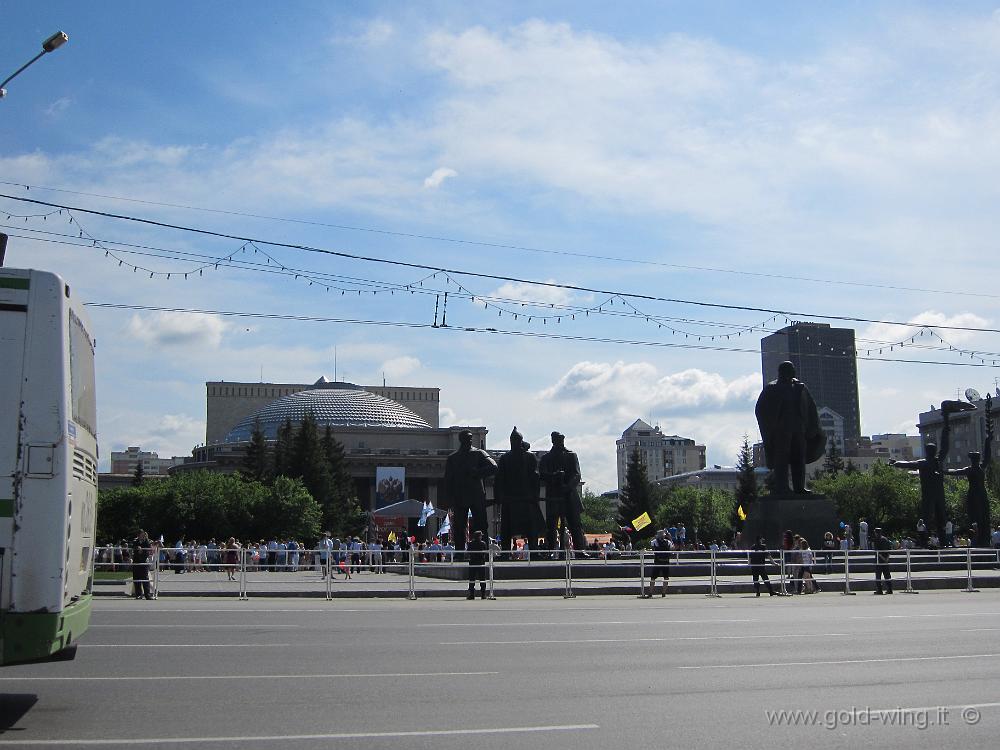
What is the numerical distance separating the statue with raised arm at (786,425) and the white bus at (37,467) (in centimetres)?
2405

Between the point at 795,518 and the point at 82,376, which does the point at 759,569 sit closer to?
the point at 795,518

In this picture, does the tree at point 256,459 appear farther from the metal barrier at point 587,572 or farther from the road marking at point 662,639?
the road marking at point 662,639

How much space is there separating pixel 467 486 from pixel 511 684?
21.1 metres

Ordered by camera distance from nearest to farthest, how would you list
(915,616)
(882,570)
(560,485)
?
(915,616), (882,570), (560,485)

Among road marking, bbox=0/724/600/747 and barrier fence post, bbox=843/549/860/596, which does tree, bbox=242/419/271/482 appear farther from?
road marking, bbox=0/724/600/747

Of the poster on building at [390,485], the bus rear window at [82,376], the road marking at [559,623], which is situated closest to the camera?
the bus rear window at [82,376]

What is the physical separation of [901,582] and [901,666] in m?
17.6

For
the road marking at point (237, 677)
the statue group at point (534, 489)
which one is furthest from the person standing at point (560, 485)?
the road marking at point (237, 677)

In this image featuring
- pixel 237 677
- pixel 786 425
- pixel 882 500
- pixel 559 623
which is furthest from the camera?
pixel 882 500

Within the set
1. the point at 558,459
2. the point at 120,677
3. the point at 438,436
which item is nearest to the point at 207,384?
the point at 438,436

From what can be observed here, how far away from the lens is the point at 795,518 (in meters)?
29.4

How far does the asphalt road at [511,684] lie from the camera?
792 cm

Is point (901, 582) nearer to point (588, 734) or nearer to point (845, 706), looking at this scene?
point (845, 706)

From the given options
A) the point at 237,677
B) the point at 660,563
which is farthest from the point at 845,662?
the point at 660,563
